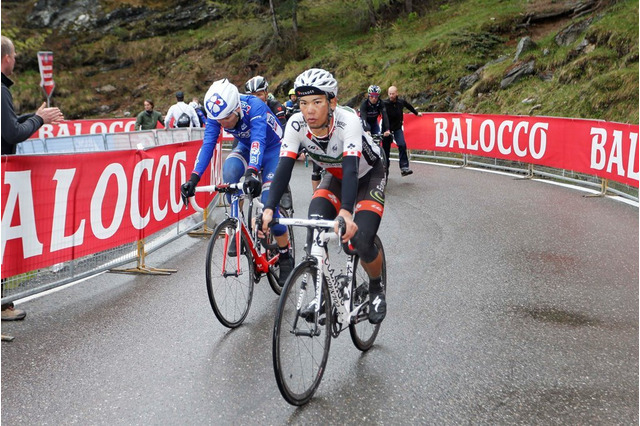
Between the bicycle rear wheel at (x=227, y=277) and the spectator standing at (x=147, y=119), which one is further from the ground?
the spectator standing at (x=147, y=119)

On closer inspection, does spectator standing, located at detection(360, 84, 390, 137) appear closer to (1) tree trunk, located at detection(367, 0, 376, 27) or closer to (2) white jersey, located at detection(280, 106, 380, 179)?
(2) white jersey, located at detection(280, 106, 380, 179)

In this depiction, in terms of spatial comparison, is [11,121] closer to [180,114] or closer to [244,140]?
[244,140]

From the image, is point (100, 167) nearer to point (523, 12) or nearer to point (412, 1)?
point (523, 12)

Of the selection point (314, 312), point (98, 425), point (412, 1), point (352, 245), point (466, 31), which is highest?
point (412, 1)

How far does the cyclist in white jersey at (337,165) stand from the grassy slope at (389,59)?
10900 millimetres

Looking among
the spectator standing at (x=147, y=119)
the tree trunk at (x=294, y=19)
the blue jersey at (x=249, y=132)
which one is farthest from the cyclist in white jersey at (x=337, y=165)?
the tree trunk at (x=294, y=19)

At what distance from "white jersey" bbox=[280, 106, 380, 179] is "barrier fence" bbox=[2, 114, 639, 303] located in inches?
101

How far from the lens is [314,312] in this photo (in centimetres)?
423

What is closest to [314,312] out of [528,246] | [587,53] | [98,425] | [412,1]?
[98,425]

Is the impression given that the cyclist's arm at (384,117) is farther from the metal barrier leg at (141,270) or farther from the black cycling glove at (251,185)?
the black cycling glove at (251,185)

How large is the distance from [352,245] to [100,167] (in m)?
3.37

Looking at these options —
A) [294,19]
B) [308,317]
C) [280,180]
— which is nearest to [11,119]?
[280,180]

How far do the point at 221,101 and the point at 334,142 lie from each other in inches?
61.6

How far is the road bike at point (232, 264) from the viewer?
18.3ft
